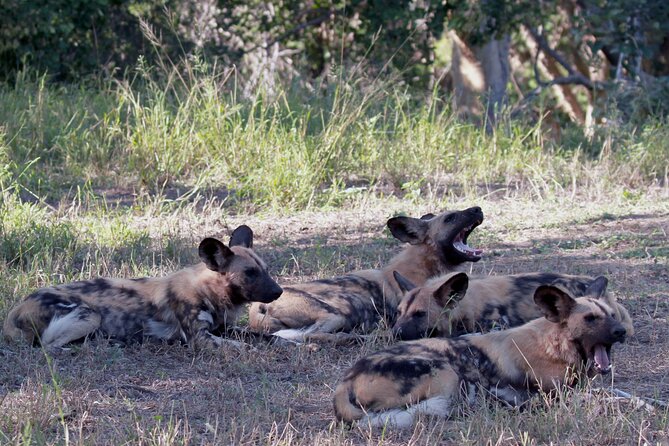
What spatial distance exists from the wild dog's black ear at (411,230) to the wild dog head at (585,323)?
1.93 meters

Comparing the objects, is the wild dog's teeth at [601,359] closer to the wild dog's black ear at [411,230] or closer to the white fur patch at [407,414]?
the white fur patch at [407,414]

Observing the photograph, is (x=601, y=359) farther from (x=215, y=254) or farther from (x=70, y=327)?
(x=70, y=327)

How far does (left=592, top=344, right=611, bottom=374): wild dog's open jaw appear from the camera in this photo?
419cm

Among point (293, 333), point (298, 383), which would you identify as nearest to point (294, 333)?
point (293, 333)

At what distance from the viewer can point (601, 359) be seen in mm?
4207

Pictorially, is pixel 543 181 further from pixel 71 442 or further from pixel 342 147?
pixel 71 442

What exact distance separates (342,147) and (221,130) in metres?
1.08

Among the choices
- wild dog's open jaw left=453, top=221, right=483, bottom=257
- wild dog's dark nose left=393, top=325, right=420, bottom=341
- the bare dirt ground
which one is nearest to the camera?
the bare dirt ground

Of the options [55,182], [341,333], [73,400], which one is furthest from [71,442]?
[55,182]

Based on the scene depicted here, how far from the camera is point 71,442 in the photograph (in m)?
3.74

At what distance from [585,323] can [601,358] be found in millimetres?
146

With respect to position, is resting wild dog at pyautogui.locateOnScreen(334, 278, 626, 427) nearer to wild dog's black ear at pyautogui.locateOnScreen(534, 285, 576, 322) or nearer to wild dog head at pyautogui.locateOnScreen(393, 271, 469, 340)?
wild dog's black ear at pyautogui.locateOnScreen(534, 285, 576, 322)

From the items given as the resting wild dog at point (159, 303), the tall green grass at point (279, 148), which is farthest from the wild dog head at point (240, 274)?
the tall green grass at point (279, 148)

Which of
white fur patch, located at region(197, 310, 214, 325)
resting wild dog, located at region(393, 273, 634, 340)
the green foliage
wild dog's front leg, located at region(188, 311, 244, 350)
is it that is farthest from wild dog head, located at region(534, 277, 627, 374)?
the green foliage
